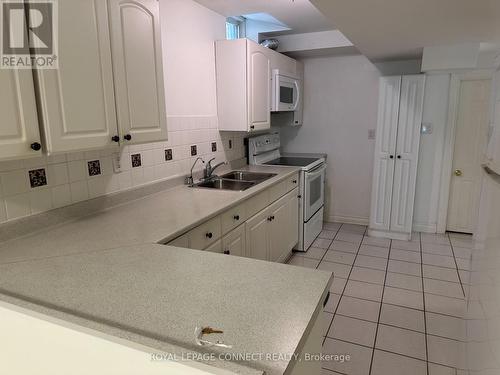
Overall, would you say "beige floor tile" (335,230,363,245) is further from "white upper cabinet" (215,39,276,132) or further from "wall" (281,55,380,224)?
"white upper cabinet" (215,39,276,132)

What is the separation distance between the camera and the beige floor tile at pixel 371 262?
3.23m

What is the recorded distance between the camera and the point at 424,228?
162 inches

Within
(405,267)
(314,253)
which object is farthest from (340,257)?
(405,267)

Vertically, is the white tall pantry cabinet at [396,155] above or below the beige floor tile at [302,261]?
above

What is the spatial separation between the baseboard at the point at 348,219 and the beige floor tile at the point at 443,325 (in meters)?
2.09

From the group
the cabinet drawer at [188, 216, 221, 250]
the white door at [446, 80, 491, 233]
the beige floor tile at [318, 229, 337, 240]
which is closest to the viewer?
the cabinet drawer at [188, 216, 221, 250]

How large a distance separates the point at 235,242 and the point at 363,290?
127 cm

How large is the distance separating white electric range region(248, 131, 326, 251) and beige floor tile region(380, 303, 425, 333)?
3.99 ft

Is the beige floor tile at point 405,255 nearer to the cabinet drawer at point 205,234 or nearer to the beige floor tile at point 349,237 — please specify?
the beige floor tile at point 349,237

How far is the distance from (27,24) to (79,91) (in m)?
0.30

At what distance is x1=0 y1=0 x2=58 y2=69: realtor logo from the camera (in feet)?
3.87

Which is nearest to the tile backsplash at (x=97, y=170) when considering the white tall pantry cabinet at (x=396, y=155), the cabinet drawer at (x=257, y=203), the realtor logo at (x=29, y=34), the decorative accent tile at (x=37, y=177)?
the decorative accent tile at (x=37, y=177)

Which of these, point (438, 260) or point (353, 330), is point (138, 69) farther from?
point (438, 260)

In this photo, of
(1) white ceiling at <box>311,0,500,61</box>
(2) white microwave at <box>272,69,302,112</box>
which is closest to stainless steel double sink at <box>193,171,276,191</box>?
(2) white microwave at <box>272,69,302,112</box>
